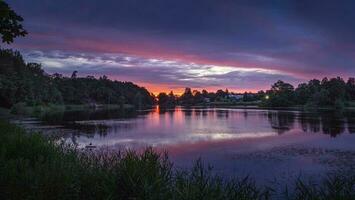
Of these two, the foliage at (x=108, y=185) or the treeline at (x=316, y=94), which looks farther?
the treeline at (x=316, y=94)

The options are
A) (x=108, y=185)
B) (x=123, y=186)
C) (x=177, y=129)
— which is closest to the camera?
(x=108, y=185)

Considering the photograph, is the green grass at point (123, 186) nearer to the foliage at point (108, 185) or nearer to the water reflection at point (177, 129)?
the foliage at point (108, 185)

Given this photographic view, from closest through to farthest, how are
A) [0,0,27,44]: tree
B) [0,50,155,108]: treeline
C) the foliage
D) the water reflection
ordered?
1. the foliage
2. [0,0,27,44]: tree
3. the water reflection
4. [0,50,155,108]: treeline

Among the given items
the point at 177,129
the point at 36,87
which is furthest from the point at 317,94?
the point at 177,129

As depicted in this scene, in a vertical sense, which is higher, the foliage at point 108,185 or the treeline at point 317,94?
the treeline at point 317,94

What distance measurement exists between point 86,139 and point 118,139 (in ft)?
9.24

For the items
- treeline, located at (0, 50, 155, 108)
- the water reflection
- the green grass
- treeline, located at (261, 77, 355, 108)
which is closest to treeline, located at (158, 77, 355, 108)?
treeline, located at (261, 77, 355, 108)

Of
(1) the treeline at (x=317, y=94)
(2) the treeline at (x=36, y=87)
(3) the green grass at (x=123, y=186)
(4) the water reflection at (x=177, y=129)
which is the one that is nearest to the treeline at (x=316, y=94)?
(1) the treeline at (x=317, y=94)

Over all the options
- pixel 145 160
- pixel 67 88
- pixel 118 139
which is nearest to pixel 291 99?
pixel 67 88

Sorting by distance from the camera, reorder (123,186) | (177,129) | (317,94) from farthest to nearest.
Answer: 1. (317,94)
2. (177,129)
3. (123,186)

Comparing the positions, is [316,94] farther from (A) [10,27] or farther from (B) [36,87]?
(A) [10,27]

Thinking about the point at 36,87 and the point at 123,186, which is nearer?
the point at 123,186

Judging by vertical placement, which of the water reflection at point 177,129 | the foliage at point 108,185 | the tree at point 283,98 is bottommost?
the water reflection at point 177,129

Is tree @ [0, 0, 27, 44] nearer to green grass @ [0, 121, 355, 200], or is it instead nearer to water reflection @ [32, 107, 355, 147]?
green grass @ [0, 121, 355, 200]
